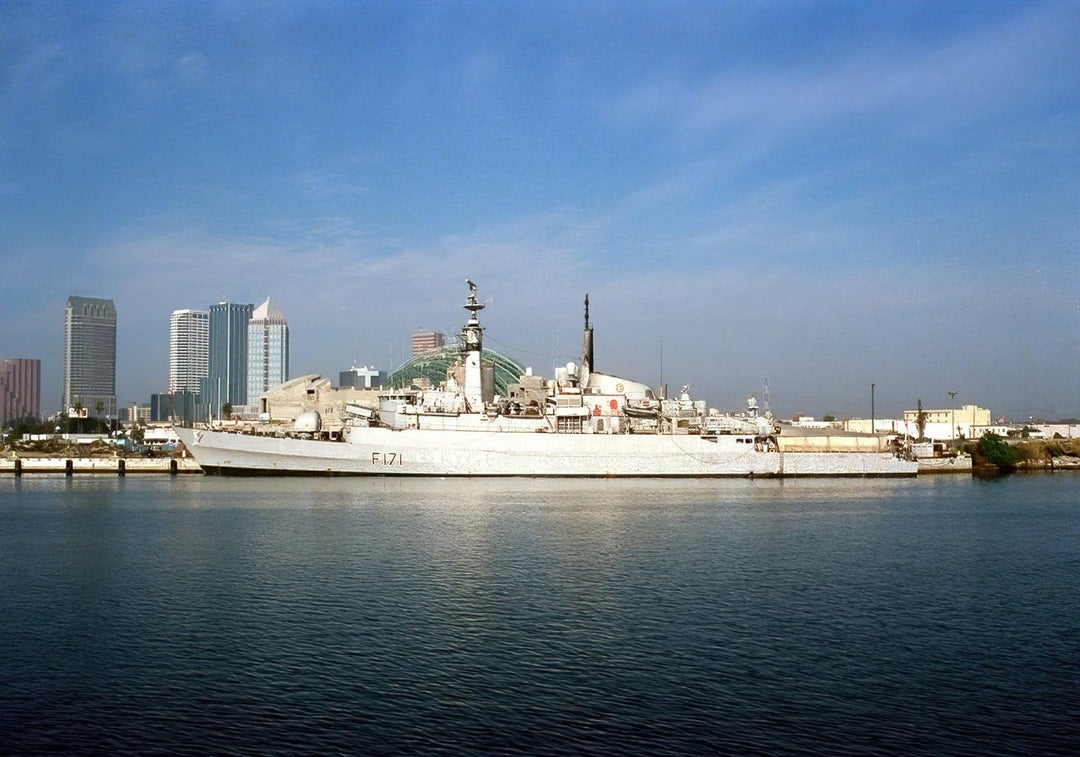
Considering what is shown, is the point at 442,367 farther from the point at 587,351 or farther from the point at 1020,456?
the point at 1020,456

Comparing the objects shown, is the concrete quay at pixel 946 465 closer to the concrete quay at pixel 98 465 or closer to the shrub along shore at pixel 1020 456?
the shrub along shore at pixel 1020 456

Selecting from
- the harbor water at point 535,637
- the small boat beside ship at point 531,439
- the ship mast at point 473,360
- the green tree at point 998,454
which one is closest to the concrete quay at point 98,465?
the small boat beside ship at point 531,439

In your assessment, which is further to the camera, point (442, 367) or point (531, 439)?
point (442, 367)

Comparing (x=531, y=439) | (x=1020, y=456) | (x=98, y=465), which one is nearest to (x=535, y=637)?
(x=531, y=439)

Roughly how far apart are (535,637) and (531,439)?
45.1 m

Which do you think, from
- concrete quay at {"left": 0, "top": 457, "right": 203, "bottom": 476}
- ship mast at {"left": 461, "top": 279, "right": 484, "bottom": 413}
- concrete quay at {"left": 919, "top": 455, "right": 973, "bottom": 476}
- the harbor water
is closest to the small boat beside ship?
ship mast at {"left": 461, "top": 279, "right": 484, "bottom": 413}

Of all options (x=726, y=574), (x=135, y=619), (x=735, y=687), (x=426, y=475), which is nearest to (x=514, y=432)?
(x=426, y=475)

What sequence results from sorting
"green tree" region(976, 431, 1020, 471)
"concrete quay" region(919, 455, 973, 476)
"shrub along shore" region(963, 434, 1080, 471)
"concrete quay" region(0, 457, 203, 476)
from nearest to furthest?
"concrete quay" region(0, 457, 203, 476) < "concrete quay" region(919, 455, 973, 476) < "green tree" region(976, 431, 1020, 471) < "shrub along shore" region(963, 434, 1080, 471)

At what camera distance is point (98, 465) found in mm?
77125

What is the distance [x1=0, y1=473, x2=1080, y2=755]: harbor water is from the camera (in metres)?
12.6

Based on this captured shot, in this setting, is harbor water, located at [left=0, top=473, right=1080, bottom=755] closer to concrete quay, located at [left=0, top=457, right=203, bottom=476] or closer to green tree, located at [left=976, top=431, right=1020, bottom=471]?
concrete quay, located at [left=0, top=457, right=203, bottom=476]

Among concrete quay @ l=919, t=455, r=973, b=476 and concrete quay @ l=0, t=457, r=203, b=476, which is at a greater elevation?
concrete quay @ l=0, t=457, r=203, b=476

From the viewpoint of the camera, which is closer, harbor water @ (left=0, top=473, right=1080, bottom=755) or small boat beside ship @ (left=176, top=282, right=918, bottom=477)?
harbor water @ (left=0, top=473, right=1080, bottom=755)

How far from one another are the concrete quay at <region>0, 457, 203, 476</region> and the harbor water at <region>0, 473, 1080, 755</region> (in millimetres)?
40669
